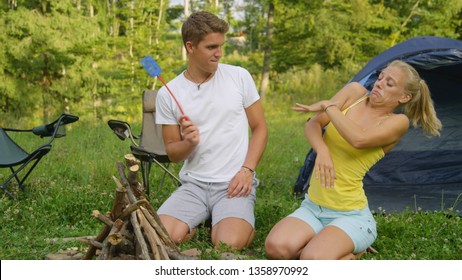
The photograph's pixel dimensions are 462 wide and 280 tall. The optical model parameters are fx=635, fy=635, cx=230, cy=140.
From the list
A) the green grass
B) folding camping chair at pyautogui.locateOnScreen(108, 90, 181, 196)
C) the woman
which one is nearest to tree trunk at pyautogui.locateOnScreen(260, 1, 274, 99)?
the green grass

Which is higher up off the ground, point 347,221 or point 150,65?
point 150,65

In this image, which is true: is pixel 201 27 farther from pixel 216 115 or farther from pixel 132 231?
pixel 132 231

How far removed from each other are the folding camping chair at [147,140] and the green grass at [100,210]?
0.66 ft

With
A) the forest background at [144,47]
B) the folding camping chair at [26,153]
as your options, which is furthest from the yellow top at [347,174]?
the forest background at [144,47]

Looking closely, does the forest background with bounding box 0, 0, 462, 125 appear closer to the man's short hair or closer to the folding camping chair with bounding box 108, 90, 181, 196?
the folding camping chair with bounding box 108, 90, 181, 196

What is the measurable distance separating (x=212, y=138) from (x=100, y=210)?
3.89ft

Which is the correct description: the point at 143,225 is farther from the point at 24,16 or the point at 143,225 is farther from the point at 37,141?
the point at 24,16

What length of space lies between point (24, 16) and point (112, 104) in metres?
2.97

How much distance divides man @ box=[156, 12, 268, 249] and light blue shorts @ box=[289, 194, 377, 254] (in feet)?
1.00

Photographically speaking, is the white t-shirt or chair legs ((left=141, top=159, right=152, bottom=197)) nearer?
the white t-shirt

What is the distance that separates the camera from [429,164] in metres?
5.14

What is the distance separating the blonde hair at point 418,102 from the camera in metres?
2.98

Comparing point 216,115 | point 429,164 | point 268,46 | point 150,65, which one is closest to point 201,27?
point 150,65

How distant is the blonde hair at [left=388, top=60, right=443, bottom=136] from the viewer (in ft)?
9.78
